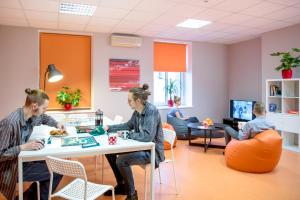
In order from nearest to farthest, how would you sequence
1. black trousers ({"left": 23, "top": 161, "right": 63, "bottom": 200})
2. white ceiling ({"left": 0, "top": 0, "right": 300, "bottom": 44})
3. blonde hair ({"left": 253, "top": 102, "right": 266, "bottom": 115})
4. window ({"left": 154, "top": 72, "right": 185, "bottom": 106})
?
black trousers ({"left": 23, "top": 161, "right": 63, "bottom": 200}) < blonde hair ({"left": 253, "top": 102, "right": 266, "bottom": 115}) < white ceiling ({"left": 0, "top": 0, "right": 300, "bottom": 44}) < window ({"left": 154, "top": 72, "right": 185, "bottom": 106})

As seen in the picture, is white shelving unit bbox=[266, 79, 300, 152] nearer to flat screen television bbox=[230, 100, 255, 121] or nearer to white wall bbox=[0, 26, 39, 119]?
A: flat screen television bbox=[230, 100, 255, 121]

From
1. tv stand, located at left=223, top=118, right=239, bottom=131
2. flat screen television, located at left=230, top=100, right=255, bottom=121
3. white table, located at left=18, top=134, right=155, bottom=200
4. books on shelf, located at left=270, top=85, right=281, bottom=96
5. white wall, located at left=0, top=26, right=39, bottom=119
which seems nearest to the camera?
white table, located at left=18, top=134, right=155, bottom=200

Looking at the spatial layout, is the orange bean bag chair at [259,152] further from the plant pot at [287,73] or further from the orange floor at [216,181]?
the plant pot at [287,73]

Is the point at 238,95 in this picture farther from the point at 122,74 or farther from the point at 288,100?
the point at 122,74

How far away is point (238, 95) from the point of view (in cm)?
685

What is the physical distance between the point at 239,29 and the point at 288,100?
1.85 m

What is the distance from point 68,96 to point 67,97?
0.03m

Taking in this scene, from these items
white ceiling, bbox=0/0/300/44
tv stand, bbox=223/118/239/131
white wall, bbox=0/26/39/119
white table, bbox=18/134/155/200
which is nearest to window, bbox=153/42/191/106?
white ceiling, bbox=0/0/300/44

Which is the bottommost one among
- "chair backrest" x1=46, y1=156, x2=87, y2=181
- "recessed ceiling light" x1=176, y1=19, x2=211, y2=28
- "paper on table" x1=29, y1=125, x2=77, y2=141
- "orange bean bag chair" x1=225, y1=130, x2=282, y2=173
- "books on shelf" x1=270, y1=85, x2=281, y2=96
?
"orange bean bag chair" x1=225, y1=130, x2=282, y2=173

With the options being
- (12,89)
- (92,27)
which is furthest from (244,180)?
(12,89)

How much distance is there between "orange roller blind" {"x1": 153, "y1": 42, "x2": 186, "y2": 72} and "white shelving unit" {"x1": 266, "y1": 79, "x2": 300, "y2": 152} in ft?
7.75

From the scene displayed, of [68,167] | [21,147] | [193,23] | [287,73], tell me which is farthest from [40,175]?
[287,73]

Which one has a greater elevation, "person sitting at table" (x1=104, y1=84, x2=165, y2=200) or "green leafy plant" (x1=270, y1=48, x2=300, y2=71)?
"green leafy plant" (x1=270, y1=48, x2=300, y2=71)

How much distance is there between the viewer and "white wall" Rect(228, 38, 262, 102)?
6.22m
